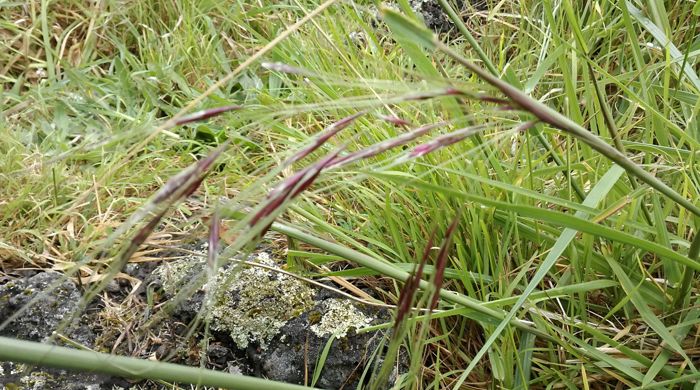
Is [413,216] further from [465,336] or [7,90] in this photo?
[7,90]

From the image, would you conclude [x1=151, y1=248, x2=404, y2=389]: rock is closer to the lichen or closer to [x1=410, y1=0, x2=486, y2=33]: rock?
the lichen

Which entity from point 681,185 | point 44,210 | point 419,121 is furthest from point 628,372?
point 44,210

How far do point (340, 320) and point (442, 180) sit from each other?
1.08 feet

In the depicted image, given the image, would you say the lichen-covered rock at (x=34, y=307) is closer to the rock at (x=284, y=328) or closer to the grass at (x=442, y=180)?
the grass at (x=442, y=180)

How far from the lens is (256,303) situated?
59.7 inches

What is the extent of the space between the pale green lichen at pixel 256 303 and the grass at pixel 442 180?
2.5 inches

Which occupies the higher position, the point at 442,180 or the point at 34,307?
the point at 442,180

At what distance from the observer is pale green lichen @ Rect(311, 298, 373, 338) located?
1436mm

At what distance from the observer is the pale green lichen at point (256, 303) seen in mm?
1472

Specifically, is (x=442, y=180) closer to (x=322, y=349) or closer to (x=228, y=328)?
(x=322, y=349)

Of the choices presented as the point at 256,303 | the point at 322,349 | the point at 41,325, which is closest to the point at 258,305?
the point at 256,303

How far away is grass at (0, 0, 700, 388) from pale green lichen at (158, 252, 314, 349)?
0.06m

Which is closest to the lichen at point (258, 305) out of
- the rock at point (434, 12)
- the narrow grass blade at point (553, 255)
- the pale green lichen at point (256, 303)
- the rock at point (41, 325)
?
the pale green lichen at point (256, 303)

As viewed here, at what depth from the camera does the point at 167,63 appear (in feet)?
7.87
